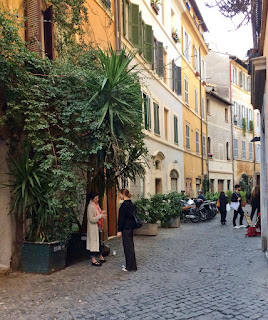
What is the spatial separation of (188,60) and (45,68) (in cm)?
1892

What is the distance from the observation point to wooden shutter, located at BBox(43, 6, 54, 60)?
9039 mm

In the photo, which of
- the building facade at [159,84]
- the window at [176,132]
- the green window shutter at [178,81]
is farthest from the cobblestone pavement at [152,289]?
the green window shutter at [178,81]

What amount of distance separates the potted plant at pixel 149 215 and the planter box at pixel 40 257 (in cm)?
528

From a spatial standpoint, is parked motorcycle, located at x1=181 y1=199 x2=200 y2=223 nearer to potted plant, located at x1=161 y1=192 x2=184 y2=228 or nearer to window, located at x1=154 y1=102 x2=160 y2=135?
potted plant, located at x1=161 y1=192 x2=184 y2=228

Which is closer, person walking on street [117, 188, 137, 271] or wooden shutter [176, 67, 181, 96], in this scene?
person walking on street [117, 188, 137, 271]

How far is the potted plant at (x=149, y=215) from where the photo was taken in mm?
12258

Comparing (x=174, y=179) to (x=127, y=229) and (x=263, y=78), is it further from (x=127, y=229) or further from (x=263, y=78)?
(x=127, y=229)

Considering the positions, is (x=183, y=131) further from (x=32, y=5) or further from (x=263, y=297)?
(x=263, y=297)

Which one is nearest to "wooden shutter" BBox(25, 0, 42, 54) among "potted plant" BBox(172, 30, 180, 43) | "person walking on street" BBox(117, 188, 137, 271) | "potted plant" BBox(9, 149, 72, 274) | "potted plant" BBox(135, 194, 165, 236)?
"potted plant" BBox(9, 149, 72, 274)

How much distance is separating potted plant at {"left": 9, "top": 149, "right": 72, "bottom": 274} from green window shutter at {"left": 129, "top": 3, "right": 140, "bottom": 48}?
9162mm

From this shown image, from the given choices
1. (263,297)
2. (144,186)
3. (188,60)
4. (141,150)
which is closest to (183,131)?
(188,60)

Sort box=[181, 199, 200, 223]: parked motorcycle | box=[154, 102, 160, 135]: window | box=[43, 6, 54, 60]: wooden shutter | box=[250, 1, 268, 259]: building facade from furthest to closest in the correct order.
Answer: box=[154, 102, 160, 135]: window
box=[181, 199, 200, 223]: parked motorcycle
box=[43, 6, 54, 60]: wooden shutter
box=[250, 1, 268, 259]: building facade

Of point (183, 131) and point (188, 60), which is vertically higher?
point (188, 60)

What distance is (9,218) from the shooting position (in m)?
7.29
